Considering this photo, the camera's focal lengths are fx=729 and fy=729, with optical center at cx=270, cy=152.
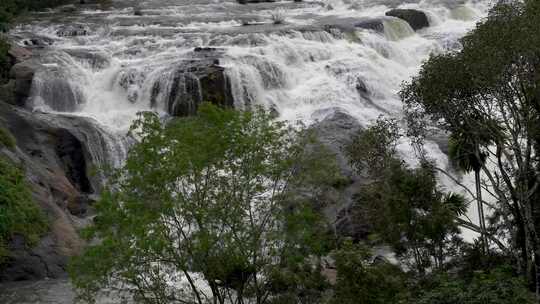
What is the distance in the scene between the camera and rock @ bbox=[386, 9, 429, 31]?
6303 cm

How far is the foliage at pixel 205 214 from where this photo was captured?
695 inches

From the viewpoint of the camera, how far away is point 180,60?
45.5 m

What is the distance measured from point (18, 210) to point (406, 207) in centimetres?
1324

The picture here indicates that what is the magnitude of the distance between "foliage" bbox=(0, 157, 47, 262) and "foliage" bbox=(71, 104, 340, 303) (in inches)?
290

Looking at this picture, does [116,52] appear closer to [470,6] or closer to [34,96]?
[34,96]

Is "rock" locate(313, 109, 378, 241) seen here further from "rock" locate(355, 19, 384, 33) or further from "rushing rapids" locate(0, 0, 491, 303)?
"rock" locate(355, 19, 384, 33)

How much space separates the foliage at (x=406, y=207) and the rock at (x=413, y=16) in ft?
135

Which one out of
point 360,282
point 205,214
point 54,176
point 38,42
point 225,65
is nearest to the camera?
point 360,282

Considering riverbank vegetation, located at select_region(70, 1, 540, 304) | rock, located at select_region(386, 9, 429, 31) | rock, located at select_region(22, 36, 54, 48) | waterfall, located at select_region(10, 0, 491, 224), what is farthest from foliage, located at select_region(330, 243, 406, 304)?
rock, located at select_region(386, 9, 429, 31)

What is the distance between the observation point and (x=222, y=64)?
4531cm

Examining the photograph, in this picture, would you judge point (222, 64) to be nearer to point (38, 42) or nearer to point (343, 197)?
point (38, 42)

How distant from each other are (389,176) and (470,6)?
53.5m

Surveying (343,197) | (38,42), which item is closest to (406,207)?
(343,197)

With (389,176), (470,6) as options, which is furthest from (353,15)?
(389,176)
